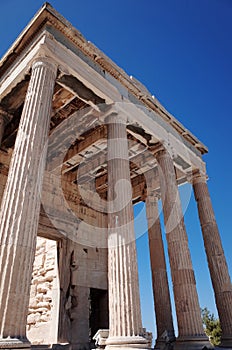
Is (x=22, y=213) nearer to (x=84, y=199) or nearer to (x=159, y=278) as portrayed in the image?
(x=84, y=199)

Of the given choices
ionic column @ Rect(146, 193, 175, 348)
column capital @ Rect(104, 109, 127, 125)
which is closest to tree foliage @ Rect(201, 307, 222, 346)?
ionic column @ Rect(146, 193, 175, 348)

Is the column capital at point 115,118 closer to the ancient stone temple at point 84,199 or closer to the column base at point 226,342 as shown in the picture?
the ancient stone temple at point 84,199

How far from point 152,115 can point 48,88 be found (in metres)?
6.35

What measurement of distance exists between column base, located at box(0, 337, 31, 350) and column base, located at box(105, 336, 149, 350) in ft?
8.73

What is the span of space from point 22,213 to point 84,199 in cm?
981

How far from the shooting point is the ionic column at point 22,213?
6.08 meters

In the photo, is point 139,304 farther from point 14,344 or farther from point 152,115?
point 152,115

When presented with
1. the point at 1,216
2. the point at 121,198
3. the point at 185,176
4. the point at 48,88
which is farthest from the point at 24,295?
the point at 185,176

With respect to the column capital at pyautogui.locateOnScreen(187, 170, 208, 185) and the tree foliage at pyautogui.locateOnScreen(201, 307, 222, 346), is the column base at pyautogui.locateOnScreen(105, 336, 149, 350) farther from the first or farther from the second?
the tree foliage at pyautogui.locateOnScreen(201, 307, 222, 346)

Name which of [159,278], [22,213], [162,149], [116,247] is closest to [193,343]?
[116,247]

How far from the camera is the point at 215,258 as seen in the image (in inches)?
561

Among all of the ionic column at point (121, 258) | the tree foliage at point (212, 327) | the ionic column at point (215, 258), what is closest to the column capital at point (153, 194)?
the ionic column at point (215, 258)

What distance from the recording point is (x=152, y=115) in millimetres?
14289

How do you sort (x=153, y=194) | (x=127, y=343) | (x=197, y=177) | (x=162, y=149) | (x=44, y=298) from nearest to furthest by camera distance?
Result: (x=127, y=343), (x=44, y=298), (x=162, y=149), (x=197, y=177), (x=153, y=194)
